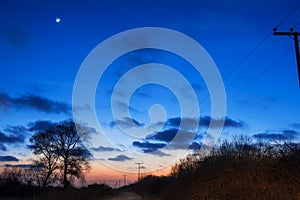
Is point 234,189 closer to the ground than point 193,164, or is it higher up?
closer to the ground

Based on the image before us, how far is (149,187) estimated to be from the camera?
5328 centimetres

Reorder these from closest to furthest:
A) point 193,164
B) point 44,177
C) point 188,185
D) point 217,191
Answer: point 217,191
point 188,185
point 193,164
point 44,177

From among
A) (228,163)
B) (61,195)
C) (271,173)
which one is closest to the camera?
(271,173)

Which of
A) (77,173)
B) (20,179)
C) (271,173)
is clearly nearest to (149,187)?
(77,173)

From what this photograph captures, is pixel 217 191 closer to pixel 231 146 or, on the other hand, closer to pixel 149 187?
pixel 231 146

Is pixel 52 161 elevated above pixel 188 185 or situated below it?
above

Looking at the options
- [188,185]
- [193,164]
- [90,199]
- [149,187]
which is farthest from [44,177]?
[188,185]

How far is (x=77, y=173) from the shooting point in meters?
61.4

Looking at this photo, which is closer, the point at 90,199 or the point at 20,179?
the point at 90,199

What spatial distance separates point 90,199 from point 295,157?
27.0m

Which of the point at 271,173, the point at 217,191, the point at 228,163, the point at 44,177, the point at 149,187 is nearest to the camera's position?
the point at 271,173

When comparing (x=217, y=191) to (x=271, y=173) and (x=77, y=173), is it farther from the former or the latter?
(x=77, y=173)

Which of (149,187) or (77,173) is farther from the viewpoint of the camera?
(77,173)

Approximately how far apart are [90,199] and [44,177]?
905 inches
